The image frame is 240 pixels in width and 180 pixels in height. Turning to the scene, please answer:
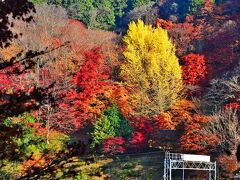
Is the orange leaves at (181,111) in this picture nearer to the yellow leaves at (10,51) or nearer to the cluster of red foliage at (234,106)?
the cluster of red foliage at (234,106)

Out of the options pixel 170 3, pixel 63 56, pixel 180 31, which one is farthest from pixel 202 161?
pixel 170 3

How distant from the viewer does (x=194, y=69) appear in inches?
1286

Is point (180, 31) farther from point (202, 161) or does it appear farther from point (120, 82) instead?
point (202, 161)

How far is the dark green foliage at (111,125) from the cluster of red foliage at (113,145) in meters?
1.31

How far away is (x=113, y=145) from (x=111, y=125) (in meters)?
2.46

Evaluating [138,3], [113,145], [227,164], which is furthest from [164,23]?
[227,164]

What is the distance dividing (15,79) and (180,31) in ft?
56.6

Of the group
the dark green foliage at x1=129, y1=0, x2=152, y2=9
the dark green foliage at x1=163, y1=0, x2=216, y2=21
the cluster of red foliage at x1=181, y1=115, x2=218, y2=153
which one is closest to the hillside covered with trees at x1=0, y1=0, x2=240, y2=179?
the cluster of red foliage at x1=181, y1=115, x2=218, y2=153

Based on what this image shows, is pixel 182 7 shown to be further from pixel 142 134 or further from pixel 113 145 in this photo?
pixel 113 145

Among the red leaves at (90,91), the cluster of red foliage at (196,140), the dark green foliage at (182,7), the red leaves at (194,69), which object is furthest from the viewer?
the dark green foliage at (182,7)

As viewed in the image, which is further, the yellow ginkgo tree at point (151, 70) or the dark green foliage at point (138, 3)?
the dark green foliage at point (138, 3)

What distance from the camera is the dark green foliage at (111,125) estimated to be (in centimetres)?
2732

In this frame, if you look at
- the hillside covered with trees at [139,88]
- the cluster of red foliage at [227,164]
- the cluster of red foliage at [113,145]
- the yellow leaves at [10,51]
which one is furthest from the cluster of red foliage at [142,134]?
the yellow leaves at [10,51]

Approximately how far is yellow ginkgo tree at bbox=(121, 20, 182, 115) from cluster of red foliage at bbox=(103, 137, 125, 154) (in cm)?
466
